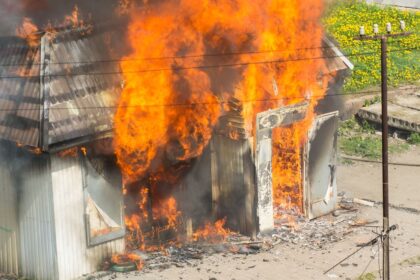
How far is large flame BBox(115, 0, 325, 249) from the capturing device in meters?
19.0

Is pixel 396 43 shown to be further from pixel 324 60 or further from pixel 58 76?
pixel 58 76

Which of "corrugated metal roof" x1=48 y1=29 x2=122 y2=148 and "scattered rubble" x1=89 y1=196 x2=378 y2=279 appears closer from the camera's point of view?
"corrugated metal roof" x1=48 y1=29 x2=122 y2=148

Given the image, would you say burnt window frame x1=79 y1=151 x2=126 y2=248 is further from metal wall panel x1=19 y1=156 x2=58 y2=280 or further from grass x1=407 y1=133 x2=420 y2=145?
grass x1=407 y1=133 x2=420 y2=145

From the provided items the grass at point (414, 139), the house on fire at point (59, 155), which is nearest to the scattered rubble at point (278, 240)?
the house on fire at point (59, 155)

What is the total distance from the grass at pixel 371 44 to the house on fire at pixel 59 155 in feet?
44.5

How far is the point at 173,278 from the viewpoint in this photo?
18719mm

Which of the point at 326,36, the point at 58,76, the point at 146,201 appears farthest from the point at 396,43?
the point at 58,76

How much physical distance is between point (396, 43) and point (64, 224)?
25342 millimetres

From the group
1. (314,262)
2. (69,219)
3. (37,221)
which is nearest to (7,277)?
(37,221)

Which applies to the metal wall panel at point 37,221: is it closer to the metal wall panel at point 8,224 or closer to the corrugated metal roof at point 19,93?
the metal wall panel at point 8,224

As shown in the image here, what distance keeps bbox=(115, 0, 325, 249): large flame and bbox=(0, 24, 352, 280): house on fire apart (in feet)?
1.72

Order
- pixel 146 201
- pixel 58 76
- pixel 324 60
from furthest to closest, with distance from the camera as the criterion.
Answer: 1. pixel 324 60
2. pixel 146 201
3. pixel 58 76

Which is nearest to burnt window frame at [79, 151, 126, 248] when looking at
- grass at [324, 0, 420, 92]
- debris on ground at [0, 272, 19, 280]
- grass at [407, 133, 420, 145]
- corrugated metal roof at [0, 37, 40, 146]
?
corrugated metal roof at [0, 37, 40, 146]

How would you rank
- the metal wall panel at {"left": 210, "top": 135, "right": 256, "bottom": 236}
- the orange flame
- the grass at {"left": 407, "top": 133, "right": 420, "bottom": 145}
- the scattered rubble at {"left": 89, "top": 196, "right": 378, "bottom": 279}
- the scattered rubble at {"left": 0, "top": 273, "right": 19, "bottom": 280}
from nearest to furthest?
1. the orange flame
2. the scattered rubble at {"left": 0, "top": 273, "right": 19, "bottom": 280}
3. the scattered rubble at {"left": 89, "top": 196, "right": 378, "bottom": 279}
4. the metal wall panel at {"left": 210, "top": 135, "right": 256, "bottom": 236}
5. the grass at {"left": 407, "top": 133, "right": 420, "bottom": 145}
